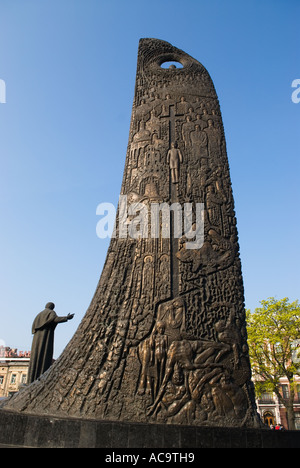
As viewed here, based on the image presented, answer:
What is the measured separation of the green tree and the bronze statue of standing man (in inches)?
596

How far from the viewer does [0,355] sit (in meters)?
35.9

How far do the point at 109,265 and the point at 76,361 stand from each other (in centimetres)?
127

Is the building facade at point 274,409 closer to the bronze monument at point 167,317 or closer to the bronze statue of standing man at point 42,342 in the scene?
the bronze statue of standing man at point 42,342

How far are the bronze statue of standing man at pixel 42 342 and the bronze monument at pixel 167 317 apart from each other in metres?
2.16

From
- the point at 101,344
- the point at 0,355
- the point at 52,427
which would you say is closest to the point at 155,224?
the point at 101,344

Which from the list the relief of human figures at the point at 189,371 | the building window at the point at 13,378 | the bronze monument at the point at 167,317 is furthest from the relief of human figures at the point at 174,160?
the building window at the point at 13,378

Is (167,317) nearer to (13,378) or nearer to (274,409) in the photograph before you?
(274,409)

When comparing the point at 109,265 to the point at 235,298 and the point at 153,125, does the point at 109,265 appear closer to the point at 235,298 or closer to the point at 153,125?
the point at 235,298

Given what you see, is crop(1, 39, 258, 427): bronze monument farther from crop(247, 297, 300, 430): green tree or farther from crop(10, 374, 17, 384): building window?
crop(10, 374, 17, 384): building window

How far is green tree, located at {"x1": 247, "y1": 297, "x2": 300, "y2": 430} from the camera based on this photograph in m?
17.6

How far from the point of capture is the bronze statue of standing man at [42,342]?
19.9 ft

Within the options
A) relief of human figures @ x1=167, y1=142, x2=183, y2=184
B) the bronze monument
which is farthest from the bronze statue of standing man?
relief of human figures @ x1=167, y1=142, x2=183, y2=184

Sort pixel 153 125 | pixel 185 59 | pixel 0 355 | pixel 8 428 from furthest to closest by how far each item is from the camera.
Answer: pixel 0 355
pixel 185 59
pixel 153 125
pixel 8 428
